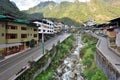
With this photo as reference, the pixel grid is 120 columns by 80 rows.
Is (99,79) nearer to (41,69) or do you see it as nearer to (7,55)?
(41,69)

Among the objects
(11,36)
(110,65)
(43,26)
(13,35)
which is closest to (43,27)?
(43,26)

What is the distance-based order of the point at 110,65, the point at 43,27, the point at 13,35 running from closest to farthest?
the point at 110,65, the point at 13,35, the point at 43,27

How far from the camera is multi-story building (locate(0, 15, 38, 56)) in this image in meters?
52.2

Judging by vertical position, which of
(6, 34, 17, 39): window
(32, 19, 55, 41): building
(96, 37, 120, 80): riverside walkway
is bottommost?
(96, 37, 120, 80): riverside walkway

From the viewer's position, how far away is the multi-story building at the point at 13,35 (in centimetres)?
5222

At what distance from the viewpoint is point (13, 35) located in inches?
2308

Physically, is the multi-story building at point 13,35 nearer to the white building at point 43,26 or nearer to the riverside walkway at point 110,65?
the white building at point 43,26

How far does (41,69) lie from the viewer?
140ft

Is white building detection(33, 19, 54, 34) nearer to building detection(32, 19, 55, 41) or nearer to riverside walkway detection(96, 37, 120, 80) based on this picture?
building detection(32, 19, 55, 41)

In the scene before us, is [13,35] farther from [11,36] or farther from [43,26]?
[43,26]

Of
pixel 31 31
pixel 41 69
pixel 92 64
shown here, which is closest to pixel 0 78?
pixel 41 69

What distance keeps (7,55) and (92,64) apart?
2118 cm

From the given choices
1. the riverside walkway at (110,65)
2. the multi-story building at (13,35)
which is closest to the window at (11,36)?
the multi-story building at (13,35)

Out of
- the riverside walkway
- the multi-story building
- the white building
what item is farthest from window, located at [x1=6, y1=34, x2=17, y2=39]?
the white building
